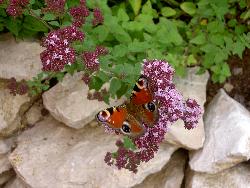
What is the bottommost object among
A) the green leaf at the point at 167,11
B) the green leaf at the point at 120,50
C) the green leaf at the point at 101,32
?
the green leaf at the point at 167,11

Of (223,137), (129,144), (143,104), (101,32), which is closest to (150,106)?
(143,104)

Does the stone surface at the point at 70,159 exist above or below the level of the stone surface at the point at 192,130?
below

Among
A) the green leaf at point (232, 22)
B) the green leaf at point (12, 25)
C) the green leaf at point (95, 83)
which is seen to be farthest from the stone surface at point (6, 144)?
the green leaf at point (232, 22)

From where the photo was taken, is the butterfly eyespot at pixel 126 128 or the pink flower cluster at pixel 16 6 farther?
the pink flower cluster at pixel 16 6

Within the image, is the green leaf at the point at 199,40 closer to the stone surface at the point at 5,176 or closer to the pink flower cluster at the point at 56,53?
the pink flower cluster at the point at 56,53

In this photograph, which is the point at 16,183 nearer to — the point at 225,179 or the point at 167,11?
the point at 225,179

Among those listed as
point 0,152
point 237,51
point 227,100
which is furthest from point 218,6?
point 0,152
